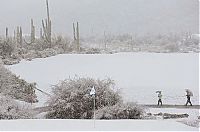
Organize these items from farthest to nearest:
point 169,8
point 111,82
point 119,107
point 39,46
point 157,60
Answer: point 39,46 → point 157,60 → point 169,8 → point 111,82 → point 119,107

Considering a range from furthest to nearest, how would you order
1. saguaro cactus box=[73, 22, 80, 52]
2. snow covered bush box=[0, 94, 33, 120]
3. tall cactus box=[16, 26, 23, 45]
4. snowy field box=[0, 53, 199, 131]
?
tall cactus box=[16, 26, 23, 45] → saguaro cactus box=[73, 22, 80, 52] → snowy field box=[0, 53, 199, 131] → snow covered bush box=[0, 94, 33, 120]

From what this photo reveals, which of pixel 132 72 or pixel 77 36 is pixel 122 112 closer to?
pixel 132 72

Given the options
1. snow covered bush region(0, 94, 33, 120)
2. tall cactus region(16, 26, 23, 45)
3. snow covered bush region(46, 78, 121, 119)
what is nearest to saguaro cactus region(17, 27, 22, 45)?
tall cactus region(16, 26, 23, 45)

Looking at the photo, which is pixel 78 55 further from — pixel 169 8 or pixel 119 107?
pixel 119 107

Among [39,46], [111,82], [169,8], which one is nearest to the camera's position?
[111,82]

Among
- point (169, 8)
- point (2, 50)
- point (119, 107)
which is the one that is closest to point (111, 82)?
point (119, 107)

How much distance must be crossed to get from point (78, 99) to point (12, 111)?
149 centimetres

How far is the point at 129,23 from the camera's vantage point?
17.9m

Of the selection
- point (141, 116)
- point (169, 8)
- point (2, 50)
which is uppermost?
point (169, 8)

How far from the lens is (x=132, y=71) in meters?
17.7

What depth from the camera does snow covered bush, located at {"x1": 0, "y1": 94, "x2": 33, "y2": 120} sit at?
1030 centimetres

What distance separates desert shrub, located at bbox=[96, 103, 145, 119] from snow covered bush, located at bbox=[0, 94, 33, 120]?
156 centimetres

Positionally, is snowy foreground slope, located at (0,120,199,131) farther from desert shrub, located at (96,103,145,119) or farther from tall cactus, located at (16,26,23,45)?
tall cactus, located at (16,26,23,45)

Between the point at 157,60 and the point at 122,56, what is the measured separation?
4.29 ft
